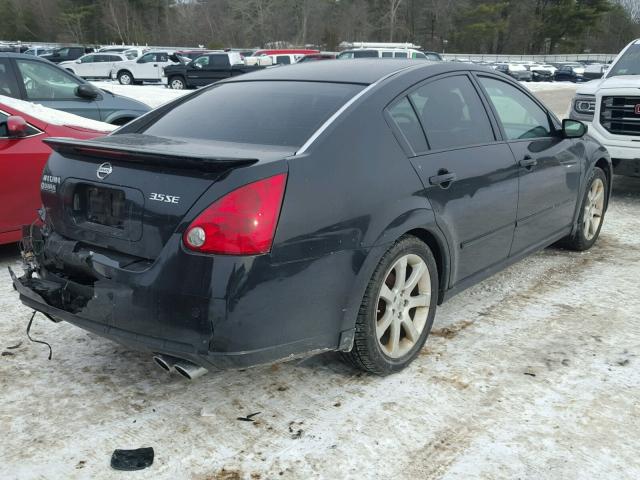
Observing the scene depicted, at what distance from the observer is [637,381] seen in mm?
3189

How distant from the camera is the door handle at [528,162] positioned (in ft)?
13.4

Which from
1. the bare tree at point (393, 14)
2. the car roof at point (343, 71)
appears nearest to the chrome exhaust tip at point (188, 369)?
the car roof at point (343, 71)

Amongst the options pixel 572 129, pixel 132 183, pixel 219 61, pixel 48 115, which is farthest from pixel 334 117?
pixel 219 61

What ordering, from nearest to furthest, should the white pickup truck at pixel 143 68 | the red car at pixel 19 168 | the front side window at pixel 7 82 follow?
the red car at pixel 19 168
the front side window at pixel 7 82
the white pickup truck at pixel 143 68

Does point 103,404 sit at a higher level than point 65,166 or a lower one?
lower

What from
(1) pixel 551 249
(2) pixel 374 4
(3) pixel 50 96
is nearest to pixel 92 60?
(3) pixel 50 96

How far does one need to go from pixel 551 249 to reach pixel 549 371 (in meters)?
2.44

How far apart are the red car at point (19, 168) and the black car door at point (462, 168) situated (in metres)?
3.12

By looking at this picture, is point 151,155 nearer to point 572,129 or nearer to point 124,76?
point 572,129

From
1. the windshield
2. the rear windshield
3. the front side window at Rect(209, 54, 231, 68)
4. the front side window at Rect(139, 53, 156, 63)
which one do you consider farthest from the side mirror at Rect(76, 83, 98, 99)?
the front side window at Rect(139, 53, 156, 63)

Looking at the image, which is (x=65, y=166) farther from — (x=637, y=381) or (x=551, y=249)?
(x=551, y=249)

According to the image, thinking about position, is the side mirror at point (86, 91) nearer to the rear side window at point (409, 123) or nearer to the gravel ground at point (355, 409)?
the gravel ground at point (355, 409)

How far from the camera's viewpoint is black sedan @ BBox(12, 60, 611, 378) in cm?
254

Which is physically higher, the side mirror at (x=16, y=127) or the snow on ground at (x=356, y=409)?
the side mirror at (x=16, y=127)
